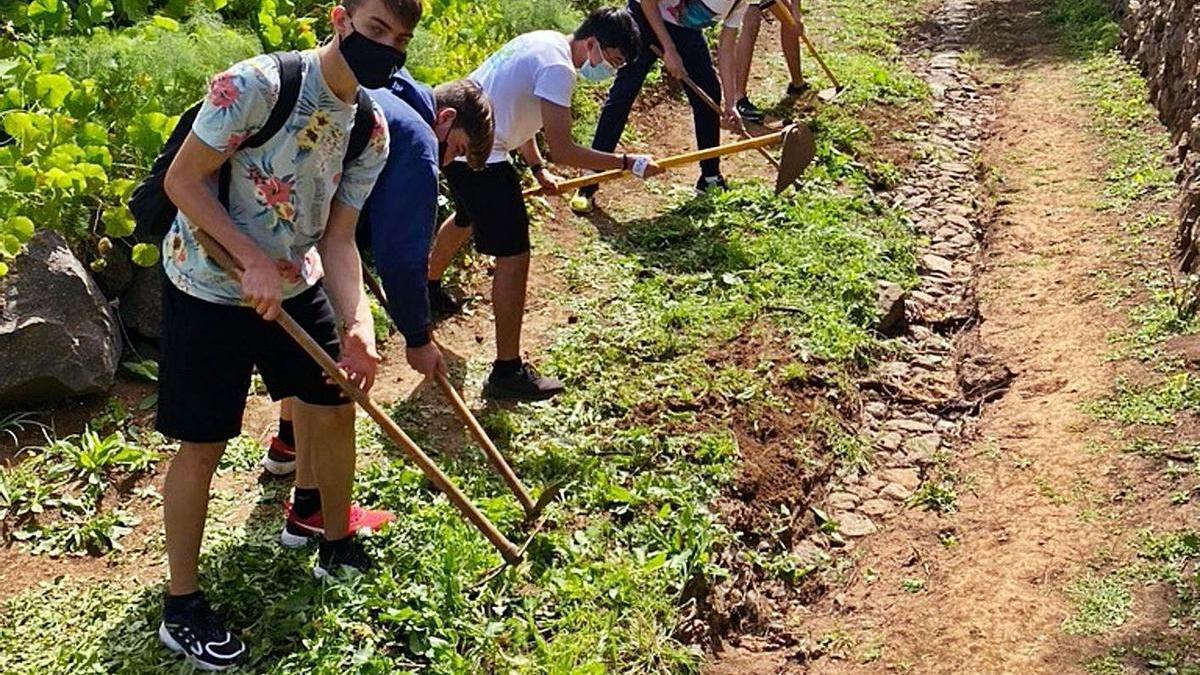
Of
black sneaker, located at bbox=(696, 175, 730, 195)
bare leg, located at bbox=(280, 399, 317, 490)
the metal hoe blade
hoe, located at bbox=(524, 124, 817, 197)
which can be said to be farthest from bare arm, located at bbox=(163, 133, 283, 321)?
black sneaker, located at bbox=(696, 175, 730, 195)

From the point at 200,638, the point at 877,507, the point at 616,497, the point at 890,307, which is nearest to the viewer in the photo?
the point at 200,638

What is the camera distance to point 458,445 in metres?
5.13

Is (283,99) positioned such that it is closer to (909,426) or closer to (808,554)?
(808,554)

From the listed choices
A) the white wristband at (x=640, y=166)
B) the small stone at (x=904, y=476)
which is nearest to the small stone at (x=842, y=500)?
the small stone at (x=904, y=476)

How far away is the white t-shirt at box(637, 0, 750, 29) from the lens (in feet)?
25.7

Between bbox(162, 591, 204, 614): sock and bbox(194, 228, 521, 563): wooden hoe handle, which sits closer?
bbox(194, 228, 521, 563): wooden hoe handle

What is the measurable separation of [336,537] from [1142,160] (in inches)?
275

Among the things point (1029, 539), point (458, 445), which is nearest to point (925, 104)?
point (1029, 539)

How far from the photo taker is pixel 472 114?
4555mm

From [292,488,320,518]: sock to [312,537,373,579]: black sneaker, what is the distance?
21 cm

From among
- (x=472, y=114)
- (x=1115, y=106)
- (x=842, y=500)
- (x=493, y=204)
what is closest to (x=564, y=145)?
(x=493, y=204)

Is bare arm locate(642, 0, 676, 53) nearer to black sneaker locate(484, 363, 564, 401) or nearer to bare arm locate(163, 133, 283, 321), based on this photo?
black sneaker locate(484, 363, 564, 401)

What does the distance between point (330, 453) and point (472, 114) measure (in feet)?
4.79

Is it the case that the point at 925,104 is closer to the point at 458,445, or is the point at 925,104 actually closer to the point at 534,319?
the point at 534,319
